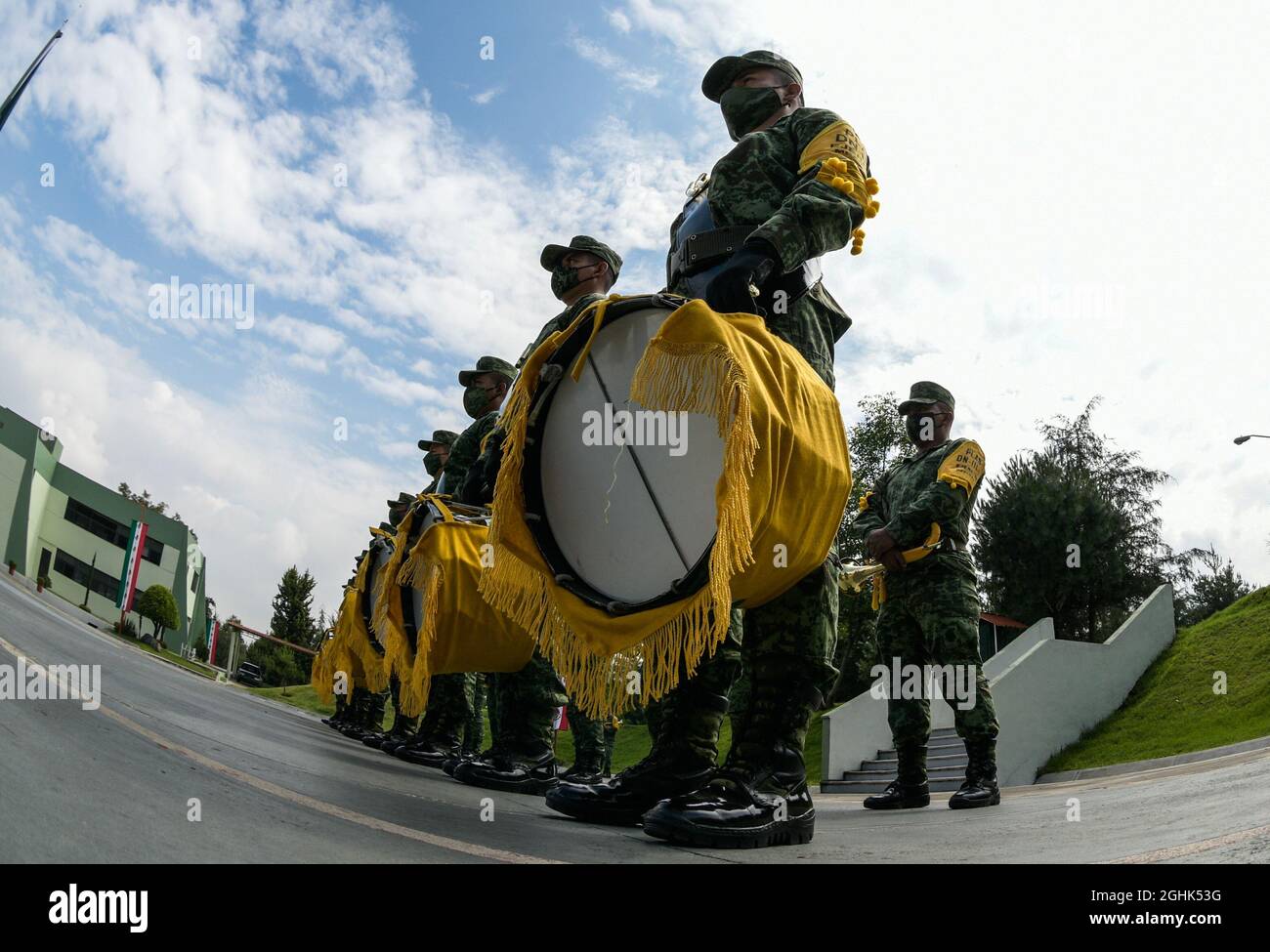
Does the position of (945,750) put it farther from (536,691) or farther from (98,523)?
(98,523)

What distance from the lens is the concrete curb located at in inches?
296

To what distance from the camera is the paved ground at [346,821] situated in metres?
1.55

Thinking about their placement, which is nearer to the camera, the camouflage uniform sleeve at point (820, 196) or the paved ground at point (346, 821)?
the paved ground at point (346, 821)

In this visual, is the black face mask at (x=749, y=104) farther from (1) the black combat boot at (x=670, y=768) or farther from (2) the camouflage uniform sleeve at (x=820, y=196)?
(1) the black combat boot at (x=670, y=768)

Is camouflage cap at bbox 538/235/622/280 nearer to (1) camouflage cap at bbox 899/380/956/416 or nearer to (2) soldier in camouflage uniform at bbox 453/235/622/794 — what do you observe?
(2) soldier in camouflage uniform at bbox 453/235/622/794

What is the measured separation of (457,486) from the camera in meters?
6.41

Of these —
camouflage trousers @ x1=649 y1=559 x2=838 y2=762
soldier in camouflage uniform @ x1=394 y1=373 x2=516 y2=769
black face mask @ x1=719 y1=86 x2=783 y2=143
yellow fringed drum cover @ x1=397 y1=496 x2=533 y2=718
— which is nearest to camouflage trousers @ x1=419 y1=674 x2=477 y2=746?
soldier in camouflage uniform @ x1=394 y1=373 x2=516 y2=769

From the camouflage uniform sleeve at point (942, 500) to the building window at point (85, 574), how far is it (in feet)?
157

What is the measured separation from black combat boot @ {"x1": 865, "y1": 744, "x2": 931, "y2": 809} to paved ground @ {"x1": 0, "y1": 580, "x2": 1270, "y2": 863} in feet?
3.48

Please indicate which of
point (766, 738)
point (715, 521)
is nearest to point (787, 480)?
point (715, 521)

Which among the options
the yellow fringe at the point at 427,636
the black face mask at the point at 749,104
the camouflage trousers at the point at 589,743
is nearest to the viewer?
the black face mask at the point at 749,104

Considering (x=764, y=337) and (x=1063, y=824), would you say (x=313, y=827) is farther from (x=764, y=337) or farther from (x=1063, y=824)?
(x=1063, y=824)

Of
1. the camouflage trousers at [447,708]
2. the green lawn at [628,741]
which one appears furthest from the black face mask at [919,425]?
the green lawn at [628,741]
